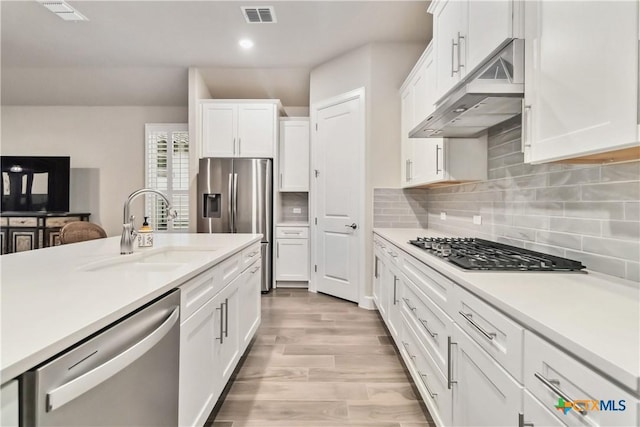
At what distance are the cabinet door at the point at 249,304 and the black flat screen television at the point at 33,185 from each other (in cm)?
461

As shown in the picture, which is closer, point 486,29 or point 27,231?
point 486,29

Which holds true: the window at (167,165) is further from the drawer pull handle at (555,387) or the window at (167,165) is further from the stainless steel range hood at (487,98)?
the drawer pull handle at (555,387)

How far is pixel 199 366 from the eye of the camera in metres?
1.50

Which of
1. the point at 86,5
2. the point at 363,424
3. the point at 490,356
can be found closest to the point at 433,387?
the point at 363,424

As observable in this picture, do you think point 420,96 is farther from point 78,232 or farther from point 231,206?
point 78,232

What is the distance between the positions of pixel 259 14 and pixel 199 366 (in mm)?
3300

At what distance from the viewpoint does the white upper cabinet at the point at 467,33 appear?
1.45m

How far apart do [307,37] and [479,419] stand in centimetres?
387

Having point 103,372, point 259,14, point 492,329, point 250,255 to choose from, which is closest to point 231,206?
point 250,255

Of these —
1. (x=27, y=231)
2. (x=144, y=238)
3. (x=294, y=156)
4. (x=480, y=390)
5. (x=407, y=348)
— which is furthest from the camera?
(x=27, y=231)

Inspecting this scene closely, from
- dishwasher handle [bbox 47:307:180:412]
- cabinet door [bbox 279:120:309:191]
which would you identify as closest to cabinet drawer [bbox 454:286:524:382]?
dishwasher handle [bbox 47:307:180:412]

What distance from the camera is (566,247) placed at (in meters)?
1.54

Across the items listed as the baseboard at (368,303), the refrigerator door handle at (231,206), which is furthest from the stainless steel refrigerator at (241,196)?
the baseboard at (368,303)

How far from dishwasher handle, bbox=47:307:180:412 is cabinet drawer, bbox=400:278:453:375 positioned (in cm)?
112
